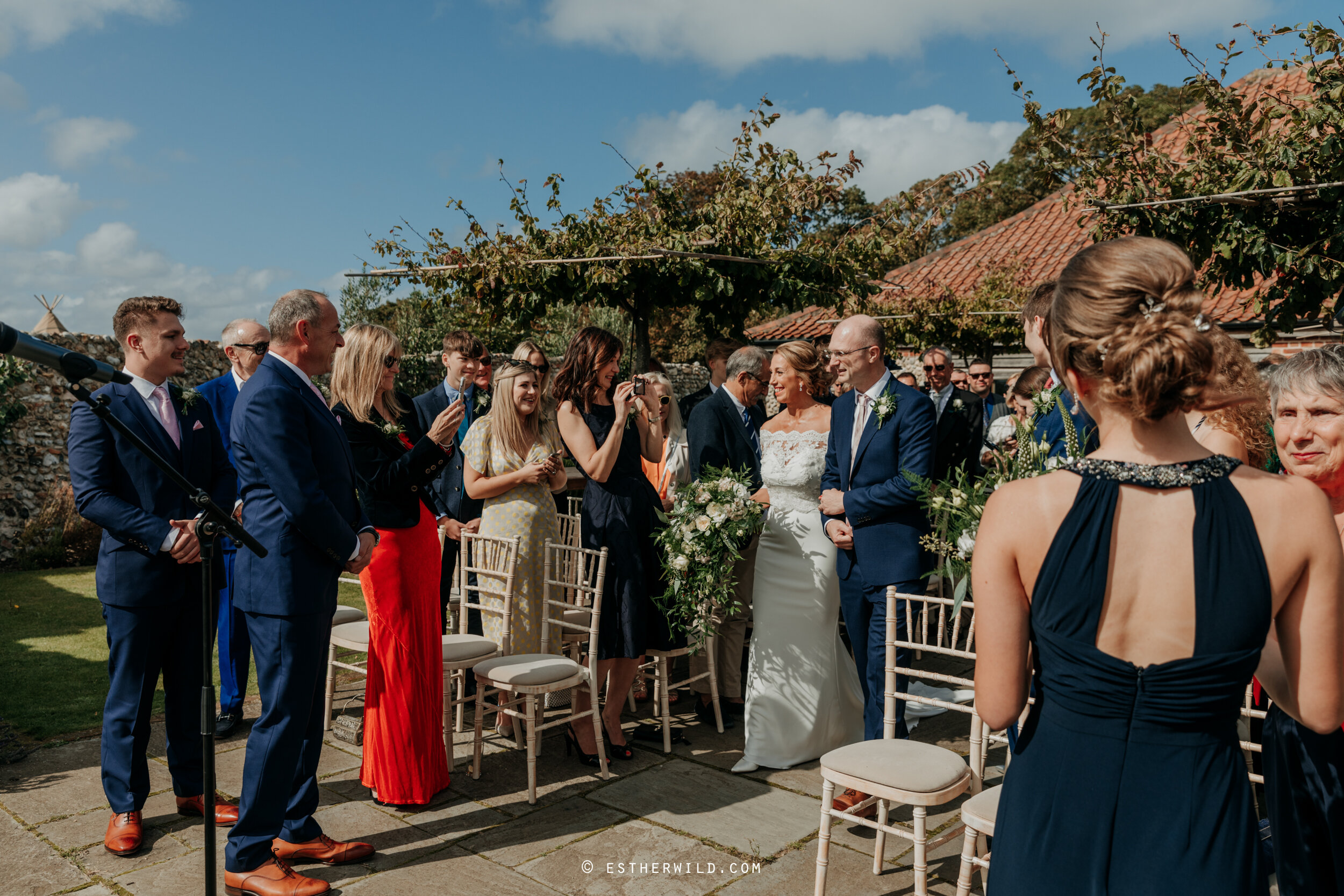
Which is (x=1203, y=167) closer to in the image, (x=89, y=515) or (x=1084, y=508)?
(x=1084, y=508)

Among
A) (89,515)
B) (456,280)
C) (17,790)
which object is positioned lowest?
(17,790)

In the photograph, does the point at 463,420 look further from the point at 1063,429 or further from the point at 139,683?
the point at 1063,429

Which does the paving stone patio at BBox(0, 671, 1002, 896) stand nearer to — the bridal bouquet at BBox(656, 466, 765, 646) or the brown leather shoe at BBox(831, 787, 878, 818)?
the brown leather shoe at BBox(831, 787, 878, 818)

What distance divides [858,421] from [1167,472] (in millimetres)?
2923

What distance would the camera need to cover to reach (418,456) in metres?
4.11

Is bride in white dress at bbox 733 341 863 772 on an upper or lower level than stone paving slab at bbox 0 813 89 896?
upper

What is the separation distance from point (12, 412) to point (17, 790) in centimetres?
764

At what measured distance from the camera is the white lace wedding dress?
187 inches

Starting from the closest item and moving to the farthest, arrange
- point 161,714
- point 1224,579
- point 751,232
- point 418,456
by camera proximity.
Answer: point 1224,579 < point 418,456 < point 161,714 < point 751,232

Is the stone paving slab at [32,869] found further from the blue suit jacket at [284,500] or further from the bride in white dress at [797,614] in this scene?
the bride in white dress at [797,614]

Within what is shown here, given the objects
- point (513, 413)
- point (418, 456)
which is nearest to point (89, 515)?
point (418, 456)

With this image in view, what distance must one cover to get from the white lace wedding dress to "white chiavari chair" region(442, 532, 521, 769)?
4.51 ft

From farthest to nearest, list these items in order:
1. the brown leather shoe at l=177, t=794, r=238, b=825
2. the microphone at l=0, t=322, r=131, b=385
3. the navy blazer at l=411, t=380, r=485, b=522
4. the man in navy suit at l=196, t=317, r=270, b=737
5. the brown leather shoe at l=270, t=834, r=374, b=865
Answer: the navy blazer at l=411, t=380, r=485, b=522 → the man in navy suit at l=196, t=317, r=270, b=737 → the brown leather shoe at l=177, t=794, r=238, b=825 → the brown leather shoe at l=270, t=834, r=374, b=865 → the microphone at l=0, t=322, r=131, b=385

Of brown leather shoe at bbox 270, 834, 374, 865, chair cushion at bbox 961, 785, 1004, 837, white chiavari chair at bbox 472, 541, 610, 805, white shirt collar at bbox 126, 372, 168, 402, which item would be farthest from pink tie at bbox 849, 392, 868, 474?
white shirt collar at bbox 126, 372, 168, 402
